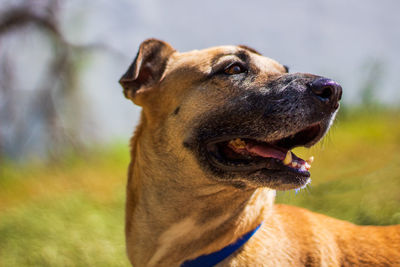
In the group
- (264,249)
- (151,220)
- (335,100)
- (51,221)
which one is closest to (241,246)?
(264,249)

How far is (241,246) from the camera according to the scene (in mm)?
2203

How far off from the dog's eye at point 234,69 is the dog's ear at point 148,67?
59cm

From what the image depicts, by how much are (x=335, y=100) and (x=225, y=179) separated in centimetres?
84

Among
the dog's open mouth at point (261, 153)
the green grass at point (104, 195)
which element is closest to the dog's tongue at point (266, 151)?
the dog's open mouth at point (261, 153)

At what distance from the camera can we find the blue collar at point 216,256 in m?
2.15

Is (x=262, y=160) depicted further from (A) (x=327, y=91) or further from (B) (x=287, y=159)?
(A) (x=327, y=91)

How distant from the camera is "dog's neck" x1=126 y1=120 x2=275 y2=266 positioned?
227 cm

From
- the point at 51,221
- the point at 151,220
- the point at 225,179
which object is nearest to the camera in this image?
the point at 225,179

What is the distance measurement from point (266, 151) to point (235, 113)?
324 mm

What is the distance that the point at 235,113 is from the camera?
7.51 ft

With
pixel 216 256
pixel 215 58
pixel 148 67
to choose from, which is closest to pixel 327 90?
pixel 215 58

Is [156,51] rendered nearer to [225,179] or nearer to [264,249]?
[225,179]

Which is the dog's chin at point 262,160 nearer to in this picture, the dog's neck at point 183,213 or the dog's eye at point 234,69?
the dog's neck at point 183,213

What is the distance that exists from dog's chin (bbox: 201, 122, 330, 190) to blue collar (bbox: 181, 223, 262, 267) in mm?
375
